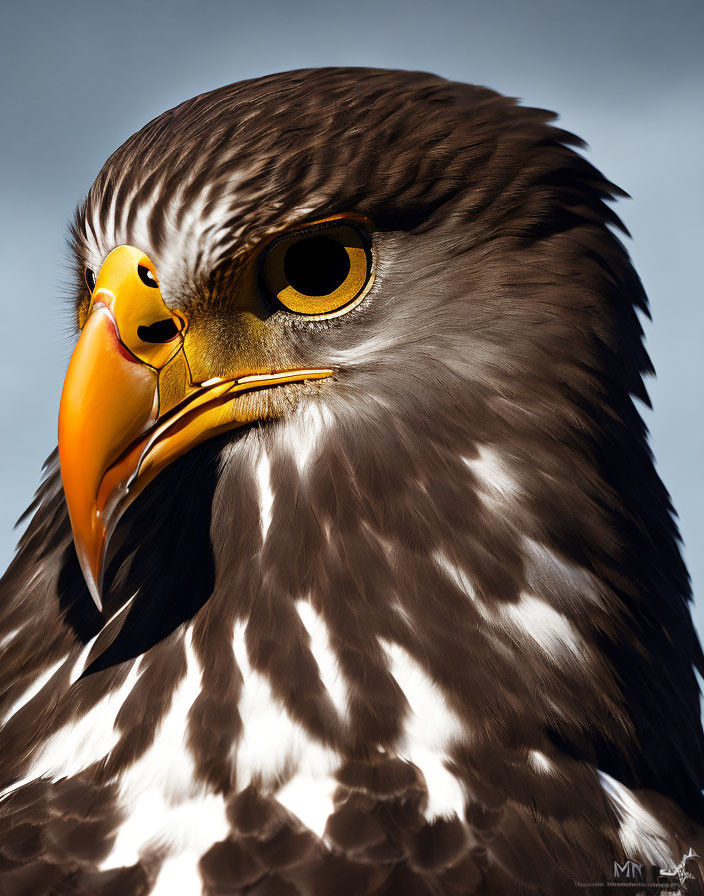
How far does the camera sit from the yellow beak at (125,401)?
221cm

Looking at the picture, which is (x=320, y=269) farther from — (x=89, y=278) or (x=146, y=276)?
(x=89, y=278)

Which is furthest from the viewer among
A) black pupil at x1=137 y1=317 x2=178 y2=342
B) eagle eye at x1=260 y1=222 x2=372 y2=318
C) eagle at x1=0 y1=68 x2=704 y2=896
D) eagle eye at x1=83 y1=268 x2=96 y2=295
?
eagle eye at x1=83 y1=268 x2=96 y2=295

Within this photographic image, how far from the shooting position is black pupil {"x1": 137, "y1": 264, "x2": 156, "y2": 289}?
2410 millimetres

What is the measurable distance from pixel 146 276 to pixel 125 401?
0.34 meters

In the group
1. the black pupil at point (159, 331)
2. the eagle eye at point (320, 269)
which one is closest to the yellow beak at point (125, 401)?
the black pupil at point (159, 331)

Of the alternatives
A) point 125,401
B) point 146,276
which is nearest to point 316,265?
point 146,276

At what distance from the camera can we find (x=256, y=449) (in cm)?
255

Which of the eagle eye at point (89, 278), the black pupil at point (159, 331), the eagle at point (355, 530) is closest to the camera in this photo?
the eagle at point (355, 530)

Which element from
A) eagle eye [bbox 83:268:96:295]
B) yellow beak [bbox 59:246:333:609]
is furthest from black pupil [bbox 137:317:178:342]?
eagle eye [bbox 83:268:96:295]

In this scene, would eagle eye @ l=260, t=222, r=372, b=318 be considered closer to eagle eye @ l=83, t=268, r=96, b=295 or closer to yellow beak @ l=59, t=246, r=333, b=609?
yellow beak @ l=59, t=246, r=333, b=609

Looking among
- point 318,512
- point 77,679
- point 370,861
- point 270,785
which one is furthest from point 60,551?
point 370,861

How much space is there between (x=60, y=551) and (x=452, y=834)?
134 cm

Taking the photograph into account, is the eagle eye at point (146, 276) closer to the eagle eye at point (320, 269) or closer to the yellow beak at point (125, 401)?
the yellow beak at point (125, 401)

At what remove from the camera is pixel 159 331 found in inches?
94.5
